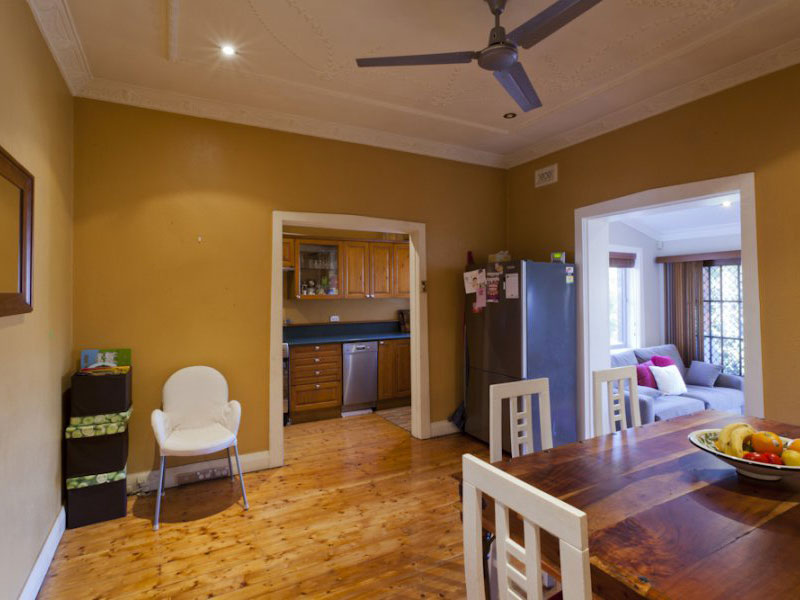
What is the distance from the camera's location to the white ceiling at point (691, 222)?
4.86 meters

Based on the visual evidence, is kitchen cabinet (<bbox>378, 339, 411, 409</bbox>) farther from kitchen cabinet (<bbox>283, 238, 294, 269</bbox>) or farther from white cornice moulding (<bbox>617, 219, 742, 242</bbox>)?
white cornice moulding (<bbox>617, 219, 742, 242</bbox>)

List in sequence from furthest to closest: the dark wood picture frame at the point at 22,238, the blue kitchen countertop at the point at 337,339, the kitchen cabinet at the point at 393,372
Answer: the kitchen cabinet at the point at 393,372 < the blue kitchen countertop at the point at 337,339 < the dark wood picture frame at the point at 22,238

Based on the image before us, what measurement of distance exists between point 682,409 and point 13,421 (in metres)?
5.09

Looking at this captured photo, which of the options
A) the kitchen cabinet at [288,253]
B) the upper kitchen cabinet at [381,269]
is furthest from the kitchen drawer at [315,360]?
the kitchen cabinet at [288,253]

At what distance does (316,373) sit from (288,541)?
2.53 metres

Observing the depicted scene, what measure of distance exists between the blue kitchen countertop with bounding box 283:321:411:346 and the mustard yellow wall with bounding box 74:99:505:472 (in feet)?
5.21

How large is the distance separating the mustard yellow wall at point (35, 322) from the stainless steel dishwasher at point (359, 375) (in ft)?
9.26

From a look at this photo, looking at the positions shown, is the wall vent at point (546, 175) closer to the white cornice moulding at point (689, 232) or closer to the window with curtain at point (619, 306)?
the white cornice moulding at point (689, 232)

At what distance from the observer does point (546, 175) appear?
3.93m

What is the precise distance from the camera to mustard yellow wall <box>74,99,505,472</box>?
9.11 feet

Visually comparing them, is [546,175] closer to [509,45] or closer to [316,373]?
[509,45]

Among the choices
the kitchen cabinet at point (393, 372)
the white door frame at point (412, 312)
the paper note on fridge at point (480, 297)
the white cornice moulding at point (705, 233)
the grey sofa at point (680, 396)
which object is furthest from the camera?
the kitchen cabinet at point (393, 372)

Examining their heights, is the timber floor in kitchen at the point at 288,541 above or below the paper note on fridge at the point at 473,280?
below

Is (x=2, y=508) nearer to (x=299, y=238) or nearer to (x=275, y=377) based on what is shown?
(x=275, y=377)
